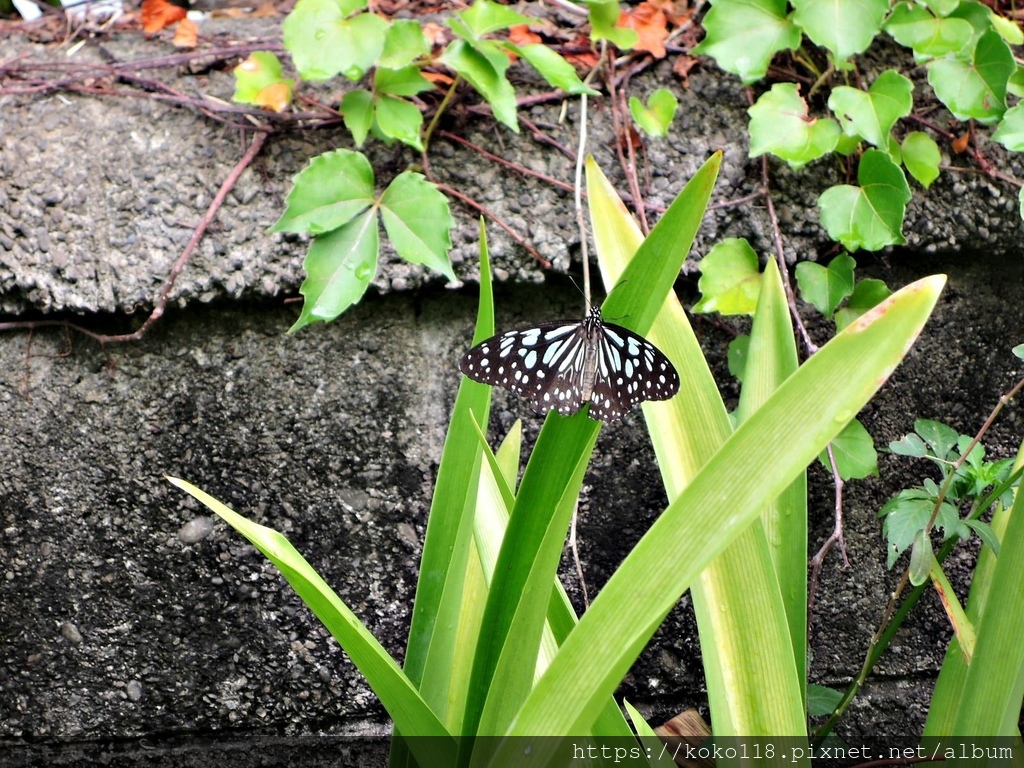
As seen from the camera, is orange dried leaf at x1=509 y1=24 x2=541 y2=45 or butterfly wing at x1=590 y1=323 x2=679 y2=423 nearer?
butterfly wing at x1=590 y1=323 x2=679 y2=423

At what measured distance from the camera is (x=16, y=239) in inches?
38.5

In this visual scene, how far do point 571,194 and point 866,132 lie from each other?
0.37 meters

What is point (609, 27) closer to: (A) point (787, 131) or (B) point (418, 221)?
(A) point (787, 131)

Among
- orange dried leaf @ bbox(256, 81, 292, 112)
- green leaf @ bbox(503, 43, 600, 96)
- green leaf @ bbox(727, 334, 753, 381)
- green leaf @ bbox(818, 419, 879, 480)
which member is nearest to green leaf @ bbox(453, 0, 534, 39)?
green leaf @ bbox(503, 43, 600, 96)

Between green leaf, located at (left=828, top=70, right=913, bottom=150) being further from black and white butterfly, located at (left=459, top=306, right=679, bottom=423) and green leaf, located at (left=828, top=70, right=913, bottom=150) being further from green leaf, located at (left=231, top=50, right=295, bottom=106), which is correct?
green leaf, located at (left=231, top=50, right=295, bottom=106)

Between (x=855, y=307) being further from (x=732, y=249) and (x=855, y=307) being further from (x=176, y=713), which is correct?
(x=176, y=713)

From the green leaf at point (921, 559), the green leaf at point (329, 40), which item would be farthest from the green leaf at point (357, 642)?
the green leaf at point (329, 40)

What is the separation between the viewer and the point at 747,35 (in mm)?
1009

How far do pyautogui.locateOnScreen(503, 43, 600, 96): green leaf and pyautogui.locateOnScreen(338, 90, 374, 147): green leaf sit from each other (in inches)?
7.2

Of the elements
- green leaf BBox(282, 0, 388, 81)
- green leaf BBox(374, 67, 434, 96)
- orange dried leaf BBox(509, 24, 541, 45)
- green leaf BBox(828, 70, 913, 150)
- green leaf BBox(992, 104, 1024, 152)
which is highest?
green leaf BBox(992, 104, 1024, 152)

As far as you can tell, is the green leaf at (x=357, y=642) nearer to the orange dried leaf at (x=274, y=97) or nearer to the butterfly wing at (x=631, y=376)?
the butterfly wing at (x=631, y=376)

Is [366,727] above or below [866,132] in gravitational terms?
below

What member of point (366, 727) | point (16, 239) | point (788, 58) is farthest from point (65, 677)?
point (788, 58)

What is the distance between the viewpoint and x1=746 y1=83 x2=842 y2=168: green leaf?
0.99m
